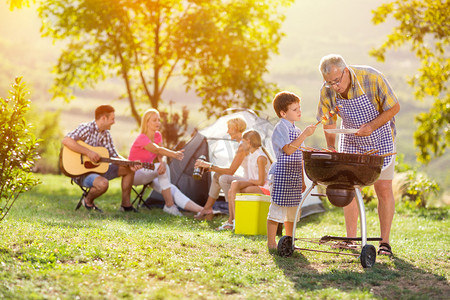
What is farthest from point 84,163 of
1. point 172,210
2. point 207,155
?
point 207,155

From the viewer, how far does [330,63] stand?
15.3ft

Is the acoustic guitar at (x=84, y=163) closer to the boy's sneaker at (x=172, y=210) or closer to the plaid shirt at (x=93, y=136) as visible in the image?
the plaid shirt at (x=93, y=136)

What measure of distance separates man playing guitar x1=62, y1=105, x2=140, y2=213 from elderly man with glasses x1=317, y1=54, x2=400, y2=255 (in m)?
3.56

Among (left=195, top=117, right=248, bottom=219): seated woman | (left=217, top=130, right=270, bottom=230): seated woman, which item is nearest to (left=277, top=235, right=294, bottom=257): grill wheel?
(left=217, top=130, right=270, bottom=230): seated woman

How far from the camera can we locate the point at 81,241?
473cm

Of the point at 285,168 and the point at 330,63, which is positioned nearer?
the point at 330,63

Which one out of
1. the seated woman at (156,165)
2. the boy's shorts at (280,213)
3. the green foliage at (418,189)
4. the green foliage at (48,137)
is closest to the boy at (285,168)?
the boy's shorts at (280,213)

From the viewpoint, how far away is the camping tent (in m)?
8.80

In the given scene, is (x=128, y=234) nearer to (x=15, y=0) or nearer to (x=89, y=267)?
(x=89, y=267)

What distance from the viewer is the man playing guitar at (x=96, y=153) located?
298 inches

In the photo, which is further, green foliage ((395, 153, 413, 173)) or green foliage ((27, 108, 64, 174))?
green foliage ((27, 108, 64, 174))

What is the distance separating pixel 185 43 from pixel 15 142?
995 centimetres

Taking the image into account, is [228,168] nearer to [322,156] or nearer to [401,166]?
[322,156]

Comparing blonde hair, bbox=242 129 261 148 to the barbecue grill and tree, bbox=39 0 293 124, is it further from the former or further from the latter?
tree, bbox=39 0 293 124
